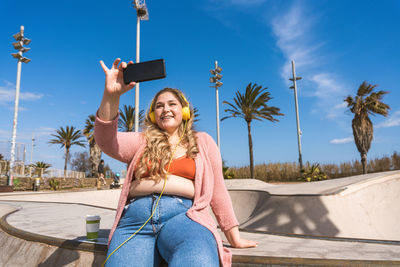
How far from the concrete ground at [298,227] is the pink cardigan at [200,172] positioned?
401 millimetres

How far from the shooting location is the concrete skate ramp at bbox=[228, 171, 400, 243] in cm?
534

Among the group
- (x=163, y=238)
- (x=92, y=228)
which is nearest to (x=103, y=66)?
(x=163, y=238)

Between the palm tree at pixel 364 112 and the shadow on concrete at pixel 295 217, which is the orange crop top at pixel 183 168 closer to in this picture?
the shadow on concrete at pixel 295 217

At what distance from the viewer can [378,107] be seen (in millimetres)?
20344

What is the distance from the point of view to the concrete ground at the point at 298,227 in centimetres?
239

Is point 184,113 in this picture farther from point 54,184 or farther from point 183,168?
point 54,184

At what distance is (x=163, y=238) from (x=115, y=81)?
1.18m

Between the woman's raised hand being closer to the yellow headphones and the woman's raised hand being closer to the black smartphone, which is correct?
the black smartphone

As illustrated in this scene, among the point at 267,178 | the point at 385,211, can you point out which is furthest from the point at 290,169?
the point at 385,211

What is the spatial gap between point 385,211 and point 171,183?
6544 millimetres

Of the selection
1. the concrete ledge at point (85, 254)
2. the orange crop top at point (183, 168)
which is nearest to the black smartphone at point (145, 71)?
the orange crop top at point (183, 168)

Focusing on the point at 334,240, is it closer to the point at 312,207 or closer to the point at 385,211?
the point at 312,207

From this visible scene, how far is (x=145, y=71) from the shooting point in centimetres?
202

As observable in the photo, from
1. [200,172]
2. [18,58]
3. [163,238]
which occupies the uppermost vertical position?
[18,58]
